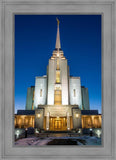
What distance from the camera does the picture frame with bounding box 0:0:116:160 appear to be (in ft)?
8.93

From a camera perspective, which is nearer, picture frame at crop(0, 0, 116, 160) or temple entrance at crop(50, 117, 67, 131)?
picture frame at crop(0, 0, 116, 160)

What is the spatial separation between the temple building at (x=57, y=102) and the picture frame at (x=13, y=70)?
1492 cm

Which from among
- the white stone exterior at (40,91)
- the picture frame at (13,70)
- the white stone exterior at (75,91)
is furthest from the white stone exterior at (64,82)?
the picture frame at (13,70)

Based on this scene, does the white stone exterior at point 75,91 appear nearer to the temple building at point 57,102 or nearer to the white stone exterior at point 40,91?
the temple building at point 57,102

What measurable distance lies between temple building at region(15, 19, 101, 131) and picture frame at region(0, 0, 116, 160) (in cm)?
1492

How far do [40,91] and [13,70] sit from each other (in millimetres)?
19064

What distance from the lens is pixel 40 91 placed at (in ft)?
71.5

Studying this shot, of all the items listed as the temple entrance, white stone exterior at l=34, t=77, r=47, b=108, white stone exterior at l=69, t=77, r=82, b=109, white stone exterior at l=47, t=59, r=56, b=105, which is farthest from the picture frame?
white stone exterior at l=34, t=77, r=47, b=108

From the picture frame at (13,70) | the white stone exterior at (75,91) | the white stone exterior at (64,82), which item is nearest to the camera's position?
the picture frame at (13,70)

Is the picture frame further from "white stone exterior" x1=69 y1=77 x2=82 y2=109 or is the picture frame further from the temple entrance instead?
"white stone exterior" x1=69 y1=77 x2=82 y2=109

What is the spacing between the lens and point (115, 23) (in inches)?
111

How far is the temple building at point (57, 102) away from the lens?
17.9 meters
